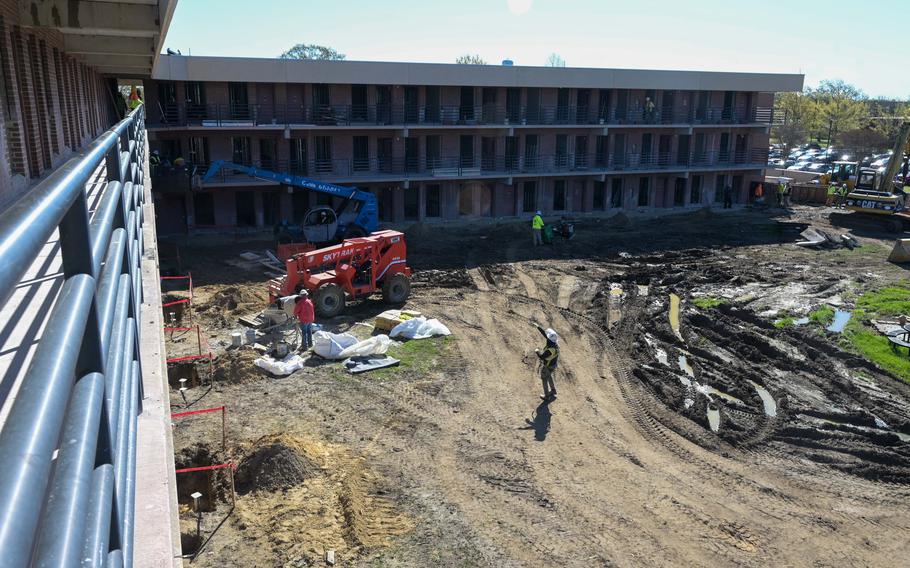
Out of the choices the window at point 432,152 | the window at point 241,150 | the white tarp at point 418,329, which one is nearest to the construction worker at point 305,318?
the white tarp at point 418,329

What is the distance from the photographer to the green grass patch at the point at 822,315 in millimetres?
22500

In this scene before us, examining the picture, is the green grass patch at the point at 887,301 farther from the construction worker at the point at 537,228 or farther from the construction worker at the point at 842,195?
the construction worker at the point at 842,195

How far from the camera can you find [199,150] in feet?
112

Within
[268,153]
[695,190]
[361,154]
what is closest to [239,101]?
[268,153]

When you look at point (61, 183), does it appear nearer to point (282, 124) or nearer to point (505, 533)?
point (505, 533)

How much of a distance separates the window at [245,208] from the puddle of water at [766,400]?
2564 cm

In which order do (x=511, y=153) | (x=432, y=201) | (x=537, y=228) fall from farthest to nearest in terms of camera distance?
(x=511, y=153)
(x=432, y=201)
(x=537, y=228)

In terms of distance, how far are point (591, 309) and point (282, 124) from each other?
18.8m

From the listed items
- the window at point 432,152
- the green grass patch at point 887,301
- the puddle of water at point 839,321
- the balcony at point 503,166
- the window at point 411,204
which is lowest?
the puddle of water at point 839,321

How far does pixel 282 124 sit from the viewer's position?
3456 centimetres

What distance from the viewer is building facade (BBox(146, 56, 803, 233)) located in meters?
33.6

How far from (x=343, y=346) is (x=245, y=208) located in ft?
64.4

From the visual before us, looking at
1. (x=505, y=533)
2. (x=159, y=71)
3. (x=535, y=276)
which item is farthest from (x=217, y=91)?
(x=505, y=533)

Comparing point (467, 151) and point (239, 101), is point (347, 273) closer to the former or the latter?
point (239, 101)
